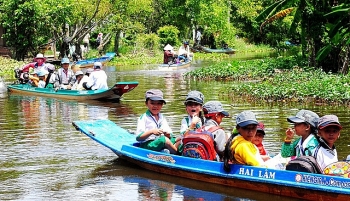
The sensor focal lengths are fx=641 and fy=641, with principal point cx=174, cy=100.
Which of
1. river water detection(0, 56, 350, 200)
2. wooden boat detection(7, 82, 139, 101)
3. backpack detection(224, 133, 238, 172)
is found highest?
backpack detection(224, 133, 238, 172)

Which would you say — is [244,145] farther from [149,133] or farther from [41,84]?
[41,84]

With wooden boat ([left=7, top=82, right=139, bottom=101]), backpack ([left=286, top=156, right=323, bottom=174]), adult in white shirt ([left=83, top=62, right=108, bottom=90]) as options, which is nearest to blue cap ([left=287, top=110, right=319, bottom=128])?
backpack ([left=286, top=156, right=323, bottom=174])

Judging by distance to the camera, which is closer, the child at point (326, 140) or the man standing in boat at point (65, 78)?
the child at point (326, 140)

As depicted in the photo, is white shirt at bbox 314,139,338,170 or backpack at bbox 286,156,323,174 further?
white shirt at bbox 314,139,338,170

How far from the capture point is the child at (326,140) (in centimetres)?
743

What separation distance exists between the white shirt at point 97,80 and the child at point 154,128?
924cm

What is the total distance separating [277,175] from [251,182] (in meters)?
0.42

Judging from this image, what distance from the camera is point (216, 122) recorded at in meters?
8.87

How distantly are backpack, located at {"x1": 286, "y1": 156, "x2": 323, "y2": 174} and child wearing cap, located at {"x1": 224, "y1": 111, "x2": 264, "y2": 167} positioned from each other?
1.63 feet

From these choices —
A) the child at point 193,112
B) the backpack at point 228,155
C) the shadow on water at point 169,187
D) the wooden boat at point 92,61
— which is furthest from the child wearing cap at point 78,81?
the wooden boat at point 92,61

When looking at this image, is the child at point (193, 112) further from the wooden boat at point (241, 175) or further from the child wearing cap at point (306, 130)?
the child wearing cap at point (306, 130)

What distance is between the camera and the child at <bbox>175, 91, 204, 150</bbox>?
8.97 meters

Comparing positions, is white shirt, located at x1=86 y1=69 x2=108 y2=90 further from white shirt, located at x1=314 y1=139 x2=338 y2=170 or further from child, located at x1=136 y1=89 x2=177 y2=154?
white shirt, located at x1=314 y1=139 x2=338 y2=170

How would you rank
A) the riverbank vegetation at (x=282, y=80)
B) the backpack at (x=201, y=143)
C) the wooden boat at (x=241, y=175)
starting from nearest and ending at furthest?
1. the wooden boat at (x=241, y=175)
2. the backpack at (x=201, y=143)
3. the riverbank vegetation at (x=282, y=80)
